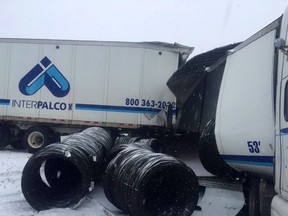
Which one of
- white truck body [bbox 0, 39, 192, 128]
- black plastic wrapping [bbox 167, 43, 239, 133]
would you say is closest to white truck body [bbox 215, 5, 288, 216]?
black plastic wrapping [bbox 167, 43, 239, 133]

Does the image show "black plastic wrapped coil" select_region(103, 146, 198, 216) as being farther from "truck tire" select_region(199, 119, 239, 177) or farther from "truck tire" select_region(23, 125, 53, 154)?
"truck tire" select_region(23, 125, 53, 154)

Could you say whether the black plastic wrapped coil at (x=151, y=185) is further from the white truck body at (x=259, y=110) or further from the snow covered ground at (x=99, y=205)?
the white truck body at (x=259, y=110)

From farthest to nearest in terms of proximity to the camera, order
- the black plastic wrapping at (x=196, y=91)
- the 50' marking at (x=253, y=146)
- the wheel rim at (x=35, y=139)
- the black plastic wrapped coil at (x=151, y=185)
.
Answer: the wheel rim at (x=35, y=139) → the black plastic wrapping at (x=196, y=91) → the black plastic wrapped coil at (x=151, y=185) → the 50' marking at (x=253, y=146)

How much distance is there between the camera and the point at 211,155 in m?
6.65

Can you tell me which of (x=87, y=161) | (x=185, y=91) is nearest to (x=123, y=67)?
(x=185, y=91)

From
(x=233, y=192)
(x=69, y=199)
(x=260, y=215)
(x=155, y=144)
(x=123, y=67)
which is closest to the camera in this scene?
(x=260, y=215)

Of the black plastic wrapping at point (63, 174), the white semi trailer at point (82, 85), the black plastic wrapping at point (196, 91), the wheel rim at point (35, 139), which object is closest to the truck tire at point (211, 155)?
the black plastic wrapping at point (63, 174)

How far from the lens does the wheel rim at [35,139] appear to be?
1386 cm

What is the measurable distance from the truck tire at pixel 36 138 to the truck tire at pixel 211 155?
8.00m

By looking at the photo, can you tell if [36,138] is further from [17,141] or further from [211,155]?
[211,155]

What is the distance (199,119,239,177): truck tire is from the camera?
21.3ft

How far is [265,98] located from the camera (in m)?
4.21

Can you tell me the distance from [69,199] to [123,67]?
744cm

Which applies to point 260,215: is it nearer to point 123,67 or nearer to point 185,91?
point 185,91
